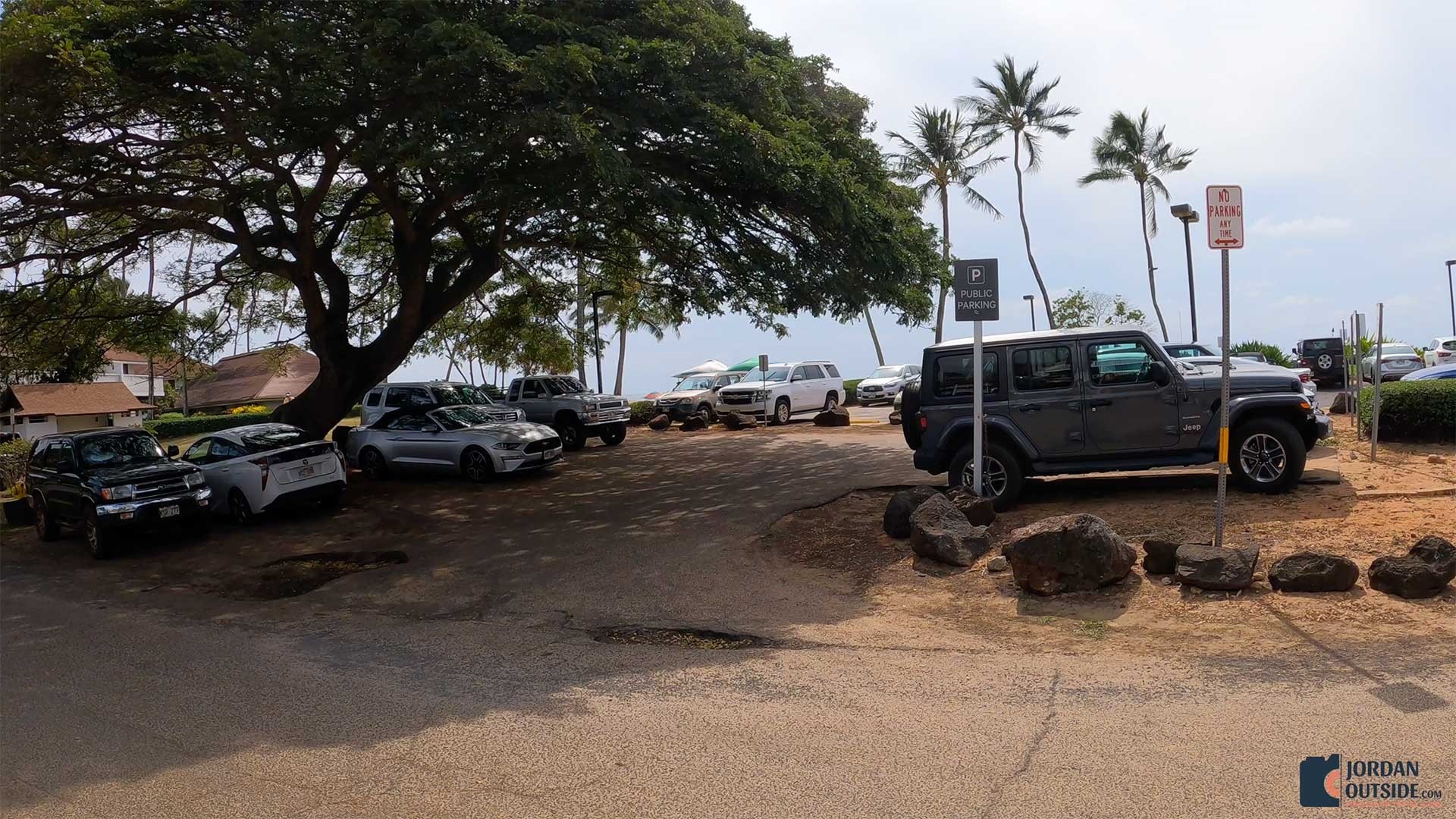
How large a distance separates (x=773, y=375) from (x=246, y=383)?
46.3 metres

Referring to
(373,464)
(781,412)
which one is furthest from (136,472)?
(781,412)

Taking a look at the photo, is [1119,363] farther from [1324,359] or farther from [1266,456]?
[1324,359]

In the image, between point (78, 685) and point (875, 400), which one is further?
point (875, 400)

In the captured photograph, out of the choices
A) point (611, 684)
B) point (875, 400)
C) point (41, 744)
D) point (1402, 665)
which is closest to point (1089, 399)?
point (1402, 665)

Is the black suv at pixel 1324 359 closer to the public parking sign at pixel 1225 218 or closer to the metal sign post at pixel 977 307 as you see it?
the metal sign post at pixel 977 307

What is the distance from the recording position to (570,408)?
923 inches

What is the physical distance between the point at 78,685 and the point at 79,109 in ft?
33.8

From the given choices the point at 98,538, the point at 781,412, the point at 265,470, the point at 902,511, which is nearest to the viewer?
the point at 902,511

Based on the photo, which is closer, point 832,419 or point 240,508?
point 240,508

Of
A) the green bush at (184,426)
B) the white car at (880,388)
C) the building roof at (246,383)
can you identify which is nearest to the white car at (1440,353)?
the white car at (880,388)

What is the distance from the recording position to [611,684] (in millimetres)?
6457

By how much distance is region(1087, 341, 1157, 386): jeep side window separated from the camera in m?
10.8

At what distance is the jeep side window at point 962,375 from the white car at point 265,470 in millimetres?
10024

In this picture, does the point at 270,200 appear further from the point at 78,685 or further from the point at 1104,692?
the point at 1104,692
